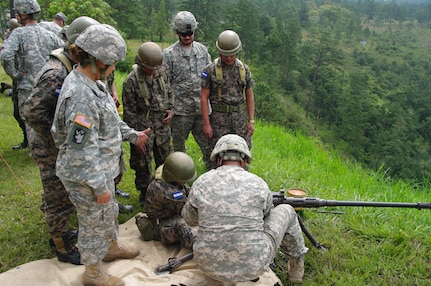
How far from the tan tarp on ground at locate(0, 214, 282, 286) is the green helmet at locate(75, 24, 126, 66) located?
6.49 ft

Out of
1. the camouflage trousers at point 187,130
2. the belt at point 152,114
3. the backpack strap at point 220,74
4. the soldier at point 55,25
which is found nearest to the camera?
the belt at point 152,114

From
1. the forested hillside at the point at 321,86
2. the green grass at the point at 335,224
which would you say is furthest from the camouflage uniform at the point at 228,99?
the forested hillside at the point at 321,86

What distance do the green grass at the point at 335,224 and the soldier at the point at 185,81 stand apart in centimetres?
107

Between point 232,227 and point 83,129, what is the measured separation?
4.39ft

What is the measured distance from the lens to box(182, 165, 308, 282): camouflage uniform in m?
2.94

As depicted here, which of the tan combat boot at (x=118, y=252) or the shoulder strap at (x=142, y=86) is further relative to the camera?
the shoulder strap at (x=142, y=86)

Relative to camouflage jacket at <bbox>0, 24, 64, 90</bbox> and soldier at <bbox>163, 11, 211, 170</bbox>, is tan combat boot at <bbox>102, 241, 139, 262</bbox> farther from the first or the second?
camouflage jacket at <bbox>0, 24, 64, 90</bbox>

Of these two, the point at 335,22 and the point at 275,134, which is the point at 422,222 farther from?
the point at 335,22

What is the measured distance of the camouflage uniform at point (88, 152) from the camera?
279cm

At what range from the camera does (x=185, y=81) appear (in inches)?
213

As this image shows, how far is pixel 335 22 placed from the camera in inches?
3939

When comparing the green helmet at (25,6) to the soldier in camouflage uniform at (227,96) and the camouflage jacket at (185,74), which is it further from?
the soldier in camouflage uniform at (227,96)

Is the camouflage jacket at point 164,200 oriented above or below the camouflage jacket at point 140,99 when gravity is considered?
below

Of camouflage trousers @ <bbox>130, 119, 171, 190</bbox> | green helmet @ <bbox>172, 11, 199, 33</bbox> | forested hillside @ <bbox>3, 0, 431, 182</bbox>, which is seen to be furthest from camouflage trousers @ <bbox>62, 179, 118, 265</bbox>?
forested hillside @ <bbox>3, 0, 431, 182</bbox>
